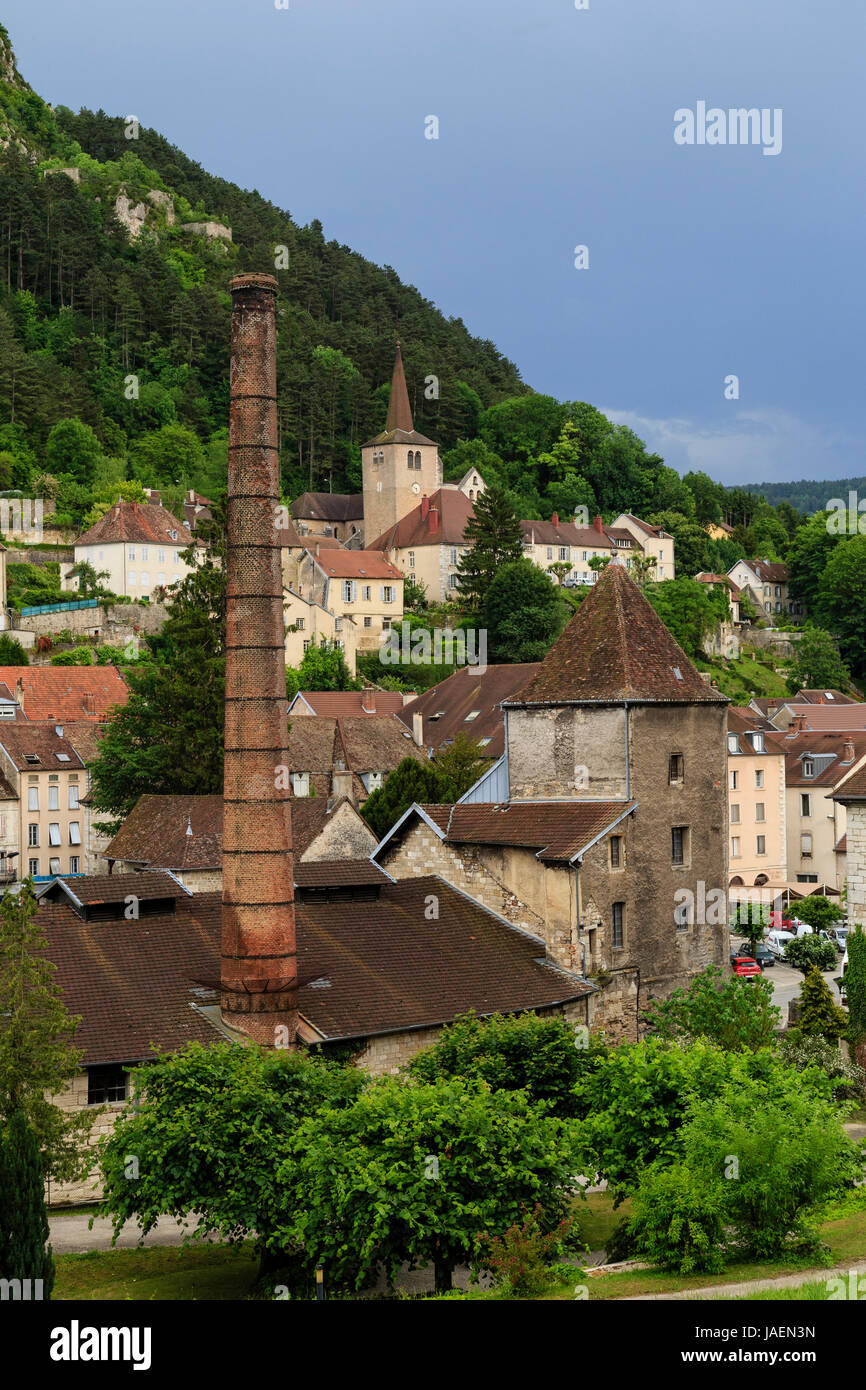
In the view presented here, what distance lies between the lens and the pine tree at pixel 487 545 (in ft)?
351

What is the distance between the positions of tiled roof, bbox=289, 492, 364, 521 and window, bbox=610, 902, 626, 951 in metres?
99.2

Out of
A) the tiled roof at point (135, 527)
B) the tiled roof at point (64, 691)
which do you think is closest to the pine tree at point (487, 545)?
the tiled roof at point (135, 527)

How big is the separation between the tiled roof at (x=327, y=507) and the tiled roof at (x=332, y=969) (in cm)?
9877

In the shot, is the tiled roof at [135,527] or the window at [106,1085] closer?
the window at [106,1085]

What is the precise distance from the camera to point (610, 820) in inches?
1468

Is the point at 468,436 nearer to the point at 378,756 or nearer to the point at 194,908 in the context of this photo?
the point at 378,756

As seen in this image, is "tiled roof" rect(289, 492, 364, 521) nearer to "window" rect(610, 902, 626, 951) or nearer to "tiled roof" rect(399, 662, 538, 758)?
"tiled roof" rect(399, 662, 538, 758)

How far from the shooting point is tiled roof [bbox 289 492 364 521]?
5300 inches

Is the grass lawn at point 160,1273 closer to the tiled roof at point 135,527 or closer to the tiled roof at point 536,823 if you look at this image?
the tiled roof at point 536,823

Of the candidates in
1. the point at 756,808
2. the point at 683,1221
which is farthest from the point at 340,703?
the point at 683,1221

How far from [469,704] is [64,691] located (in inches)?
886

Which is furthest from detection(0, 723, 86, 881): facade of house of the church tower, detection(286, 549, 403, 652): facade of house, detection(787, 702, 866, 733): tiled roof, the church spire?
the church spire

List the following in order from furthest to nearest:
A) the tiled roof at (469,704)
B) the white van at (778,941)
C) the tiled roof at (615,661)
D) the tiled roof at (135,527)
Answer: the tiled roof at (135,527) → the tiled roof at (469,704) → the white van at (778,941) → the tiled roof at (615,661)

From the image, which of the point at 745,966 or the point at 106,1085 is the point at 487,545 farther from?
the point at 106,1085
